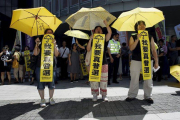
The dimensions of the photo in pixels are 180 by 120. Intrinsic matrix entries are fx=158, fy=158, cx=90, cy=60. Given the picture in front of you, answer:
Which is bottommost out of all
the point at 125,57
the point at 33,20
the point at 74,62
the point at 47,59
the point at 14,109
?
the point at 14,109

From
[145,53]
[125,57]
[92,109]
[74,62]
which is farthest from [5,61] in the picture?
[145,53]

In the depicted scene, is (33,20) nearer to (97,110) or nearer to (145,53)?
(97,110)

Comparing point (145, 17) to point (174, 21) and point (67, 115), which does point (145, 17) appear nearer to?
point (67, 115)

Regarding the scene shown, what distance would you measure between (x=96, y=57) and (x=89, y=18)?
1059 mm

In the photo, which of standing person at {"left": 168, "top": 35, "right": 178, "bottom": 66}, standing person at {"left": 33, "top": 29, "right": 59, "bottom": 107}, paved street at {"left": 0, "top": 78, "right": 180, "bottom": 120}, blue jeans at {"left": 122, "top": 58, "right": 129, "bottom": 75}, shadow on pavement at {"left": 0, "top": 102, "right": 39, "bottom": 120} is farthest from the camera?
blue jeans at {"left": 122, "top": 58, "right": 129, "bottom": 75}

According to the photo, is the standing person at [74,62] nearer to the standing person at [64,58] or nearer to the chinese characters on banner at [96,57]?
the standing person at [64,58]

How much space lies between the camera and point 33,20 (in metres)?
4.23

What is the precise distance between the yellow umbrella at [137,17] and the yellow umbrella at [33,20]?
1769 mm

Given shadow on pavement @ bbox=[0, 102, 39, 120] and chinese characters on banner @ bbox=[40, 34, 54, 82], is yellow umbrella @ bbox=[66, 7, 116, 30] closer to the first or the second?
chinese characters on banner @ bbox=[40, 34, 54, 82]

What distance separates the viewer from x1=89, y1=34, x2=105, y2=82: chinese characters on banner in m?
4.02

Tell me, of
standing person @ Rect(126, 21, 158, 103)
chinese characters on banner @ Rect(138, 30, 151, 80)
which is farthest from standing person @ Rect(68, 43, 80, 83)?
chinese characters on banner @ Rect(138, 30, 151, 80)

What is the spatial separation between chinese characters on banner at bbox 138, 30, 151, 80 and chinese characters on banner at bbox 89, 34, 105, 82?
100 centimetres

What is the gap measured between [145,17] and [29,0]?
92.5 ft

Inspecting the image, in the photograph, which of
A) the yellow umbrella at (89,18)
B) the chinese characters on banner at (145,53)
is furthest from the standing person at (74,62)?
the chinese characters on banner at (145,53)
